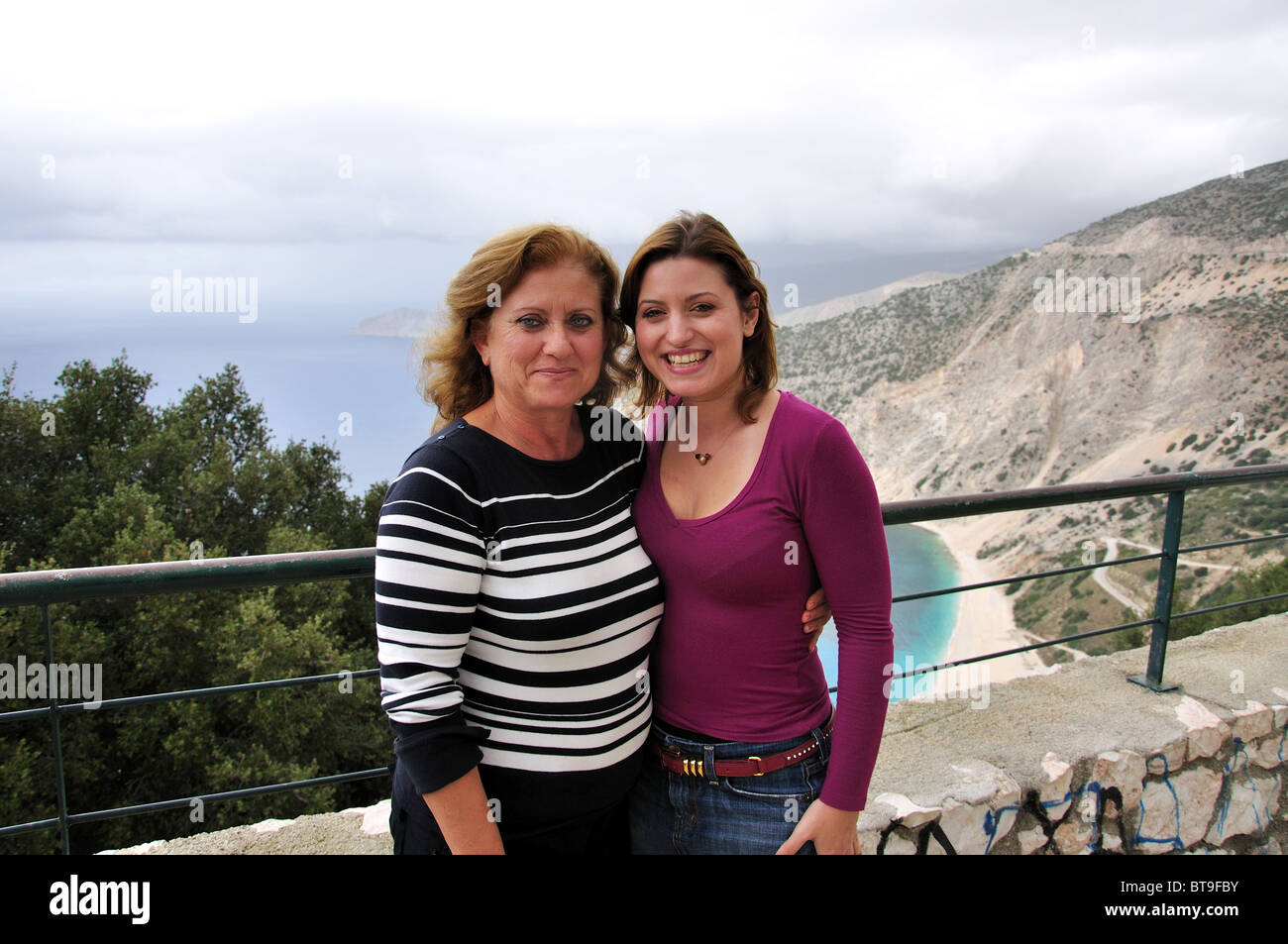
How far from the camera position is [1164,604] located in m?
3.03

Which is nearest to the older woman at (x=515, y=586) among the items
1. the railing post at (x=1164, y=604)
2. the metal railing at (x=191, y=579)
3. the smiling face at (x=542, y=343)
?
the smiling face at (x=542, y=343)

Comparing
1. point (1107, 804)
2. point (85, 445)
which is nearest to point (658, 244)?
point (1107, 804)

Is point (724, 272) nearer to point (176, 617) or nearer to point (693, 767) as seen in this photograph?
point (693, 767)

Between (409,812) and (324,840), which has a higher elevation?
(409,812)

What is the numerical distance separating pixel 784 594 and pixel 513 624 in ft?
1.55

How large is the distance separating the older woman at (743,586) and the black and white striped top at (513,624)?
0.30 ft

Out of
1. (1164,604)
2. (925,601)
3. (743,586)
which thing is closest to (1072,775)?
(1164,604)

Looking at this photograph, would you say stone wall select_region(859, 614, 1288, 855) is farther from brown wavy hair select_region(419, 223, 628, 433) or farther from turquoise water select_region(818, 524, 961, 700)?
turquoise water select_region(818, 524, 961, 700)

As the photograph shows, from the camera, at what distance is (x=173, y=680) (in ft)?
55.5

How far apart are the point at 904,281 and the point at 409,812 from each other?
291 feet

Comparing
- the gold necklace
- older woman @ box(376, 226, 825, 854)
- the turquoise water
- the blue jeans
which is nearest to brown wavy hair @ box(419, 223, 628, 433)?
older woman @ box(376, 226, 825, 854)

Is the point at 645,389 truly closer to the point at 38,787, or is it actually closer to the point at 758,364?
the point at 758,364

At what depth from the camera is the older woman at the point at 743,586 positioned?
1454 mm

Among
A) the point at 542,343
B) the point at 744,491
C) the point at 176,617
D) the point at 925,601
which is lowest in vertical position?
the point at 925,601
